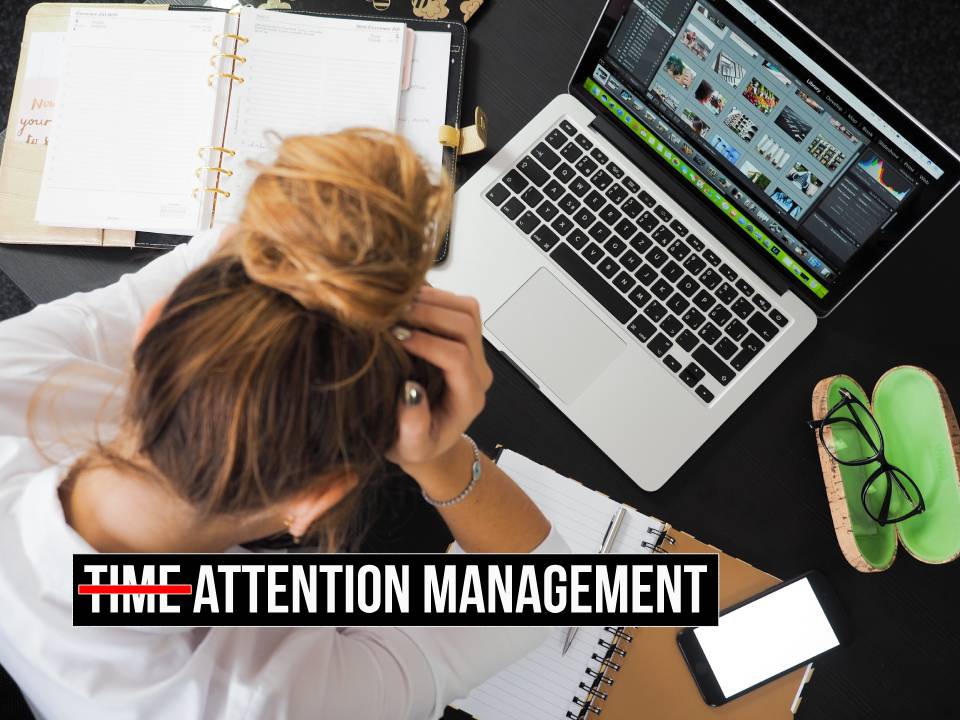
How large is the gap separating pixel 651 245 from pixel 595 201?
84 millimetres

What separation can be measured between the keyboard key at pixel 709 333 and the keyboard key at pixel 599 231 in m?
0.16

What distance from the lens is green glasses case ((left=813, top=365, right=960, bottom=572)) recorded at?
76cm

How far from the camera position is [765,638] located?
78cm

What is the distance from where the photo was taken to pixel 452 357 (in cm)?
51

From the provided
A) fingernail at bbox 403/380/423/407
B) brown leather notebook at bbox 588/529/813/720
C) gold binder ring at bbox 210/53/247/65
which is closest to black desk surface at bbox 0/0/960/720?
brown leather notebook at bbox 588/529/813/720

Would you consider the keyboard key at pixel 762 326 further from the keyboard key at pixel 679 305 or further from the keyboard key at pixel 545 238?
the keyboard key at pixel 545 238

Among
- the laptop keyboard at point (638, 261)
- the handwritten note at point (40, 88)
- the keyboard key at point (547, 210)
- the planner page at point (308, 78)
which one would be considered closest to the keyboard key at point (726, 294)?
the laptop keyboard at point (638, 261)

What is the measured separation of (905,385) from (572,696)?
0.50 metres

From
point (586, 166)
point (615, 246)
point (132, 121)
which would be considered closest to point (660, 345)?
point (615, 246)

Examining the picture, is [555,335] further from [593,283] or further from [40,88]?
[40,88]

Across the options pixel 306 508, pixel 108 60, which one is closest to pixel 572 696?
pixel 306 508

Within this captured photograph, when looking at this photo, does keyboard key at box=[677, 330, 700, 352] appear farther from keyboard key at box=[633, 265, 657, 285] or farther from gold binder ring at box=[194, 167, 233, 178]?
gold binder ring at box=[194, 167, 233, 178]

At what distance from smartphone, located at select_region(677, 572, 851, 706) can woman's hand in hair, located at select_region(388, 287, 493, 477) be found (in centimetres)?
41

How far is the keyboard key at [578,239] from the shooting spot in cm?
85
